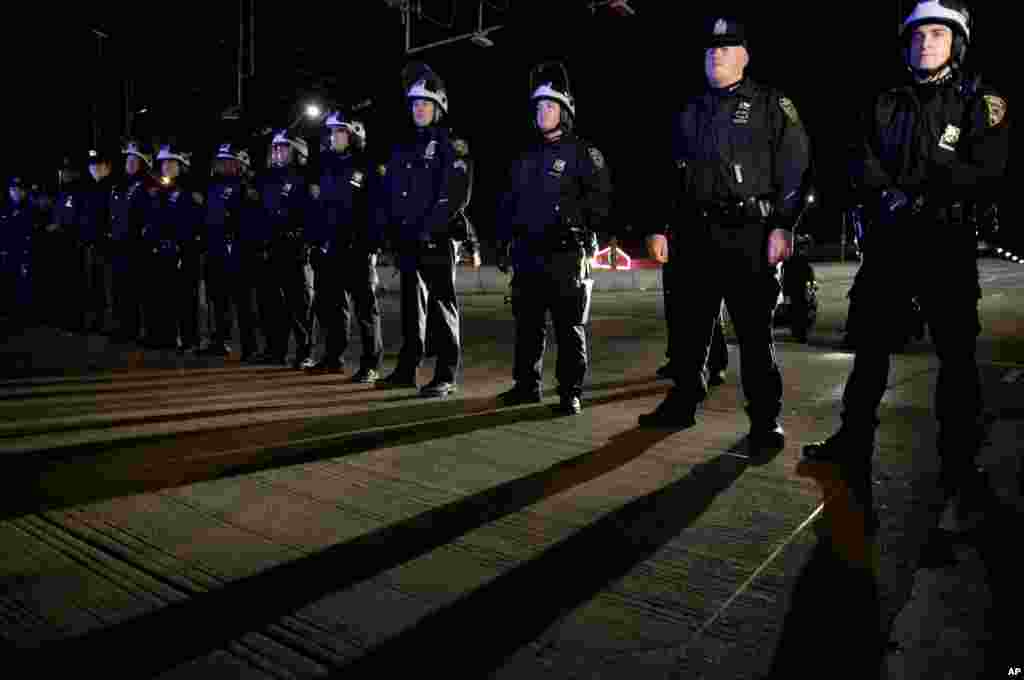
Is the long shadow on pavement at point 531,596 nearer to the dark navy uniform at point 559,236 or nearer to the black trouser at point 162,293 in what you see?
the dark navy uniform at point 559,236

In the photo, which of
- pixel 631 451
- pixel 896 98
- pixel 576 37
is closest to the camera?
pixel 896 98

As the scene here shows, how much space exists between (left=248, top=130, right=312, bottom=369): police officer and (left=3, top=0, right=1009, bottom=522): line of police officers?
0.8 inches

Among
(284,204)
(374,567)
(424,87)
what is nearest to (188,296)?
(284,204)

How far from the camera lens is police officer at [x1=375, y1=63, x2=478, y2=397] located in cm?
576

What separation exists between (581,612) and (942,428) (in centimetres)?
201

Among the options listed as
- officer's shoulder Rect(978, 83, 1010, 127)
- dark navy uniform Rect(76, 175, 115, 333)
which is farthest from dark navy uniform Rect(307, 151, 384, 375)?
officer's shoulder Rect(978, 83, 1010, 127)

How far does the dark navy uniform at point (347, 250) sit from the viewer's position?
6609 mm

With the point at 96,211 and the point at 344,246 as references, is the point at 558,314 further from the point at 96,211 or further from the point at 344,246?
the point at 96,211

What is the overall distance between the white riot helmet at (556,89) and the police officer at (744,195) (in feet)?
3.78

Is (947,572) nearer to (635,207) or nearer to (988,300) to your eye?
(988,300)

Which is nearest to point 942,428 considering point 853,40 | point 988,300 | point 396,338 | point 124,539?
point 124,539

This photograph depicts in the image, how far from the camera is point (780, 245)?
4.00 metres

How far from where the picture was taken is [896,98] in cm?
344

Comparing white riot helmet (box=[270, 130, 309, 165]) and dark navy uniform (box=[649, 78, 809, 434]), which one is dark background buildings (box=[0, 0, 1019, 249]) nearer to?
white riot helmet (box=[270, 130, 309, 165])
